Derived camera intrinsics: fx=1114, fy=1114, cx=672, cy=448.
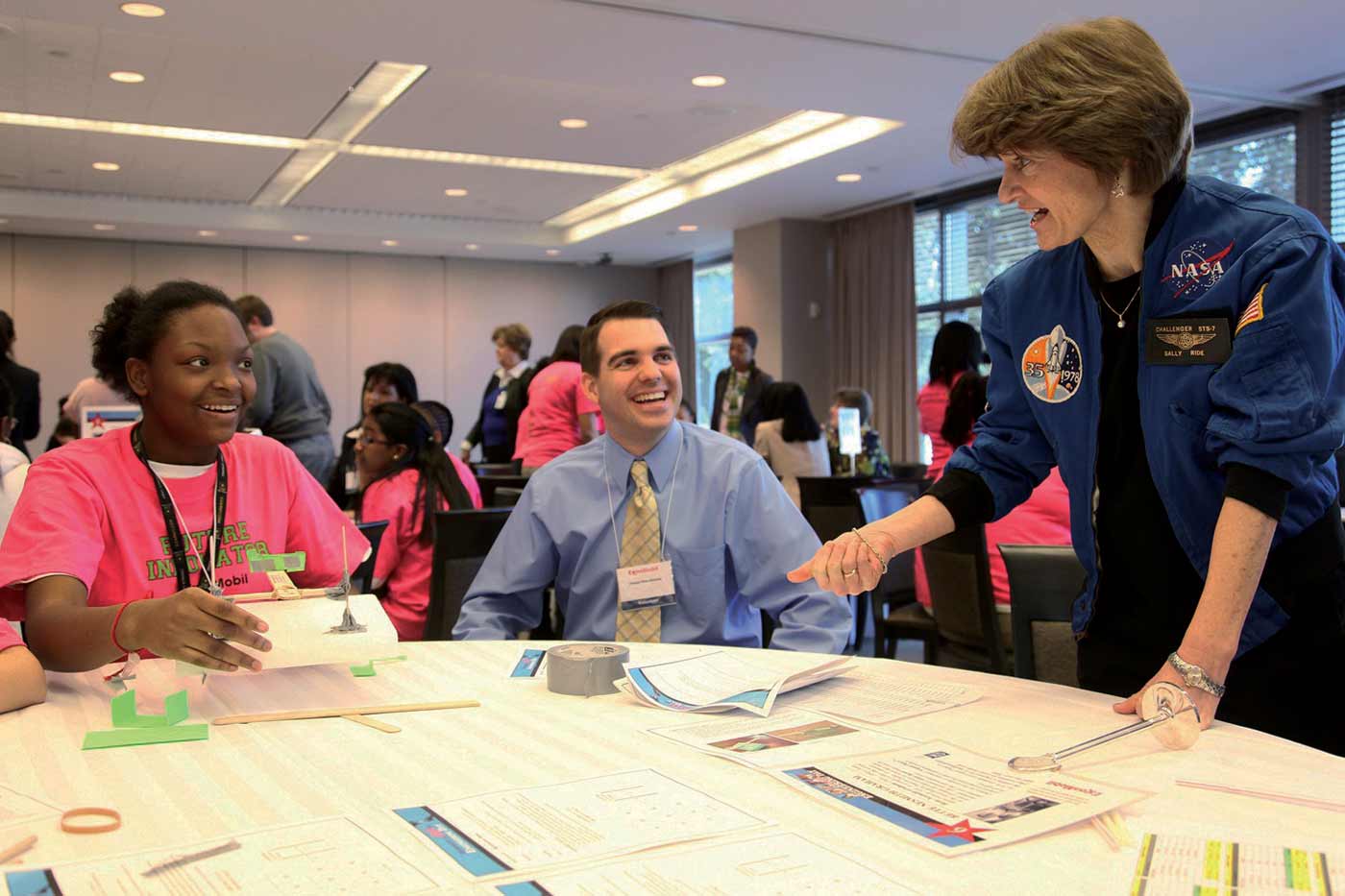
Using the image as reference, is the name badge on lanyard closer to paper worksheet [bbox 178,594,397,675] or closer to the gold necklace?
paper worksheet [bbox 178,594,397,675]

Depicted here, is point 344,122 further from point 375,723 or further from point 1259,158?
point 375,723

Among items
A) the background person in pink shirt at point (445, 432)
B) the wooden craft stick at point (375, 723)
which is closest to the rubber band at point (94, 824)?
the wooden craft stick at point (375, 723)

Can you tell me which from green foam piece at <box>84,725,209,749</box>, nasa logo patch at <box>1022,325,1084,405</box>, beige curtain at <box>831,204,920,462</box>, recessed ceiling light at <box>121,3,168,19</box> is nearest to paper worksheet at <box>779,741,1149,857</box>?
nasa logo patch at <box>1022,325,1084,405</box>

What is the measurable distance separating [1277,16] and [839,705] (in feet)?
16.4

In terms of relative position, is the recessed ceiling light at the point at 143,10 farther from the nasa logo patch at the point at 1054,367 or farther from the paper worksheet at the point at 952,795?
the paper worksheet at the point at 952,795

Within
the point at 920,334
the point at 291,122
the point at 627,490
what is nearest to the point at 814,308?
the point at 920,334

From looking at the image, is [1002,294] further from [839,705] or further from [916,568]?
[916,568]

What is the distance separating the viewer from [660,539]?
83.1 inches

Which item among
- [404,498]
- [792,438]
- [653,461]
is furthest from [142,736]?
[792,438]

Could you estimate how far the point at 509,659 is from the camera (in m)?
1.69

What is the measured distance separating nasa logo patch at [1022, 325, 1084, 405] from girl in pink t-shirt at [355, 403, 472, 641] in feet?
5.99

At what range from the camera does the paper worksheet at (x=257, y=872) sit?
84 centimetres

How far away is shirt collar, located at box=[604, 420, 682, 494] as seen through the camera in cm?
220

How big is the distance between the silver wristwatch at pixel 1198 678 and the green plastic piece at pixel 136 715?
1.14 m
